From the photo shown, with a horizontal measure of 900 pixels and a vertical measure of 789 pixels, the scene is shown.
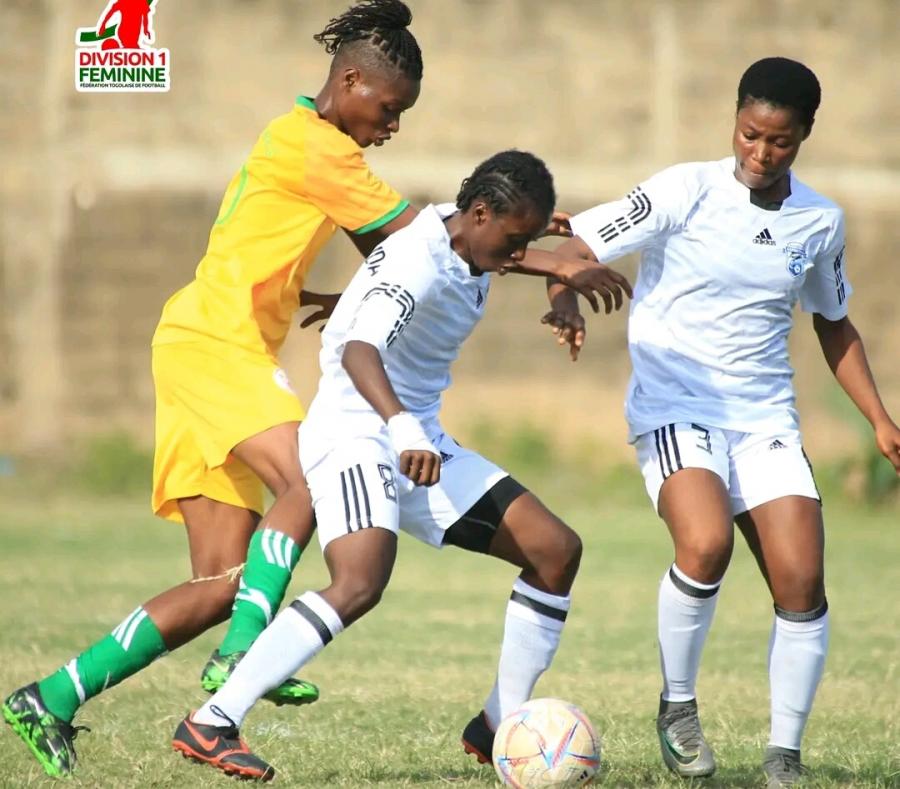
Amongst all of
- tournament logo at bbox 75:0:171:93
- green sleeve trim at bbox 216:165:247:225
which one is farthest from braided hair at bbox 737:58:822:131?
tournament logo at bbox 75:0:171:93

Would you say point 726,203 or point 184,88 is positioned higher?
point 184,88

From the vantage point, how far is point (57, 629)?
878 centimetres

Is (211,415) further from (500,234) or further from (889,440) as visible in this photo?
(889,440)

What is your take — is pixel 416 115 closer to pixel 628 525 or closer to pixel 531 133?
pixel 531 133

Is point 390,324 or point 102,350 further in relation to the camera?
point 102,350

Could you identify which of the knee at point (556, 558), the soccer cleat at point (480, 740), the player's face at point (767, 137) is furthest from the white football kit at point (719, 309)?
the soccer cleat at point (480, 740)

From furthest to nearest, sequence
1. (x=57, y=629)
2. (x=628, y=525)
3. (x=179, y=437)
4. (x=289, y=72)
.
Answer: (x=289, y=72) → (x=628, y=525) → (x=57, y=629) → (x=179, y=437)

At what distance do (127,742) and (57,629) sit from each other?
3.32m

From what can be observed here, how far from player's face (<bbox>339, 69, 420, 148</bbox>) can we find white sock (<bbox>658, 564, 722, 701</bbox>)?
178cm

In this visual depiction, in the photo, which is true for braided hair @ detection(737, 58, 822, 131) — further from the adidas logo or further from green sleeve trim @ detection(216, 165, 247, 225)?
green sleeve trim @ detection(216, 165, 247, 225)

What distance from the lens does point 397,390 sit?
16.6 feet

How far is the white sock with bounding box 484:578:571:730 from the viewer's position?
508cm

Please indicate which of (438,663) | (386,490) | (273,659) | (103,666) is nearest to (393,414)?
(386,490)

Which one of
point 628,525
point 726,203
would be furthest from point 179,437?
point 628,525
